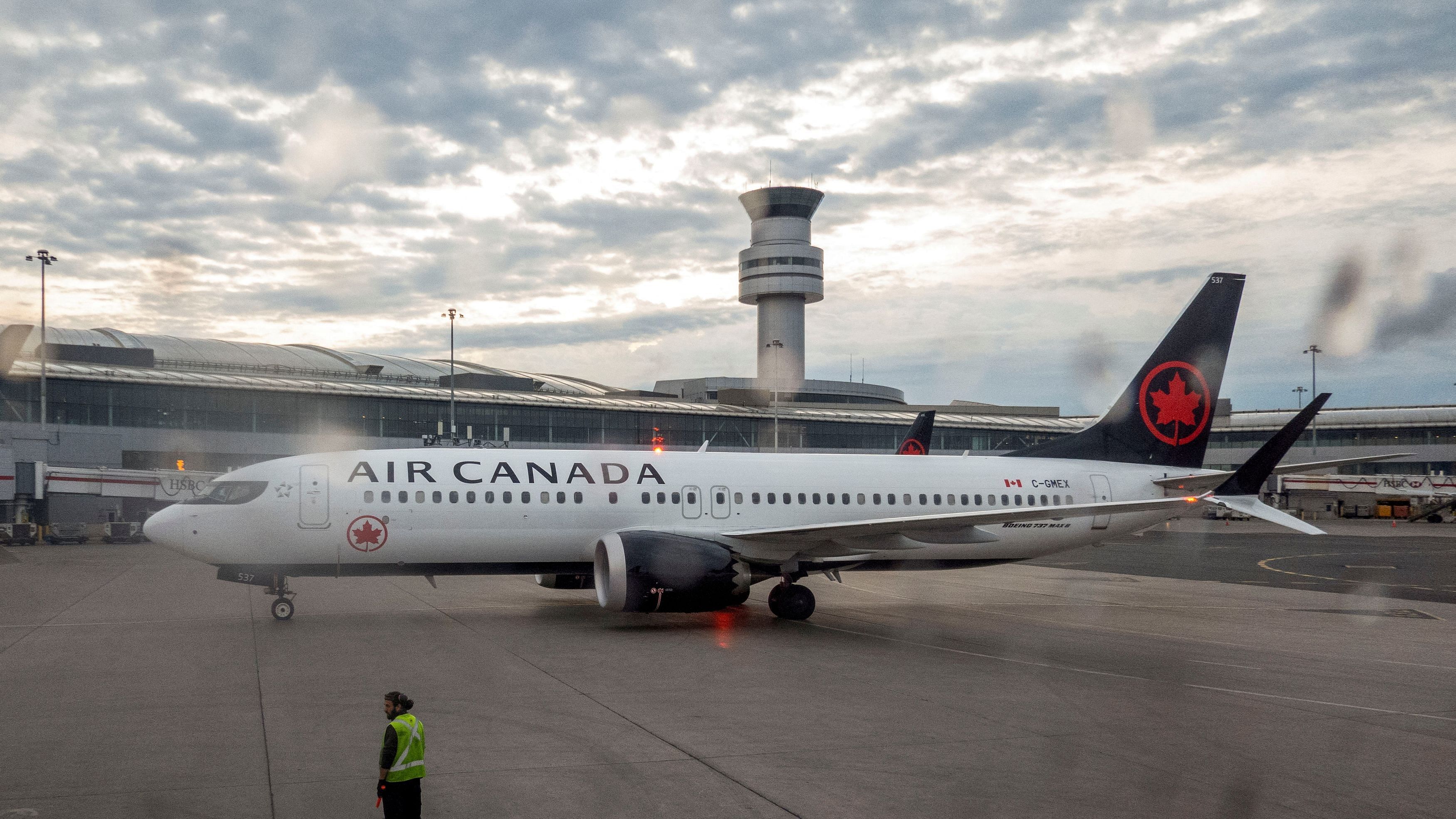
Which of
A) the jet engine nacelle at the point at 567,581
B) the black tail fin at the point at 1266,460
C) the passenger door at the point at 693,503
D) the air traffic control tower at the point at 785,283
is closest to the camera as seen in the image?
the black tail fin at the point at 1266,460

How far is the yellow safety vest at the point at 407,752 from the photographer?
351 inches

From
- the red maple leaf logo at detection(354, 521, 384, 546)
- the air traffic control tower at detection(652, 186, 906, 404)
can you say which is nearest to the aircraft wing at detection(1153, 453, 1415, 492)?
the red maple leaf logo at detection(354, 521, 384, 546)

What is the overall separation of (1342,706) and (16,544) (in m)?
65.2

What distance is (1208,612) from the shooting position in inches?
1101

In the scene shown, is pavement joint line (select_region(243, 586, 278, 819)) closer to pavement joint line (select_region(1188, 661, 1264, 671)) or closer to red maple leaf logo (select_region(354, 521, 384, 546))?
red maple leaf logo (select_region(354, 521, 384, 546))

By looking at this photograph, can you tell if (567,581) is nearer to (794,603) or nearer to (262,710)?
(794,603)

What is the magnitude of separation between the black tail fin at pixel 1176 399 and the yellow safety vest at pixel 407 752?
80.2 ft

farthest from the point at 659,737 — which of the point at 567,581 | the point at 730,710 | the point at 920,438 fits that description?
the point at 920,438

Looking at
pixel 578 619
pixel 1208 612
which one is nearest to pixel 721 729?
pixel 578 619

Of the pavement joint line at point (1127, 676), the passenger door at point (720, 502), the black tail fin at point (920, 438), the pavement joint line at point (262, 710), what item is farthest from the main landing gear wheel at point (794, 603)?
the black tail fin at point (920, 438)

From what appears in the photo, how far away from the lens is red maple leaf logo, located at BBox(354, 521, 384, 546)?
23703mm

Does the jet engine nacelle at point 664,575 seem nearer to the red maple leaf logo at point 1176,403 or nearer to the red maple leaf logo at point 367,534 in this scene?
the red maple leaf logo at point 367,534

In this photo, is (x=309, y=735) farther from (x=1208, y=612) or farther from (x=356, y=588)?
(x=1208, y=612)

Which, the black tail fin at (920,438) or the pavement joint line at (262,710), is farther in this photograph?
the black tail fin at (920,438)
